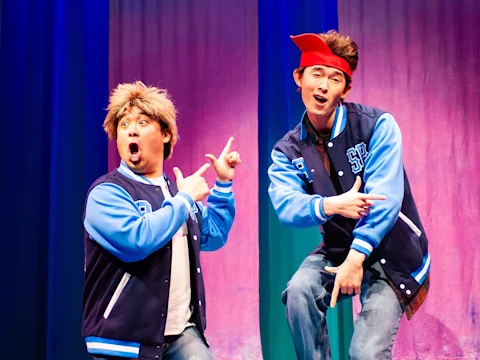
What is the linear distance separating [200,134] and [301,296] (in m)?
1.73

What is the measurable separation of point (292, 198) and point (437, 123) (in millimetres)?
1534

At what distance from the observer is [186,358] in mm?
2299

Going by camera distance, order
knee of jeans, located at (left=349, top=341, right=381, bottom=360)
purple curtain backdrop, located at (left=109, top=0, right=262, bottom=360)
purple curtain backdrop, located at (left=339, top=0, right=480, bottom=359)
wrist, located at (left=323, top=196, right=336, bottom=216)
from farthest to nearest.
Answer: purple curtain backdrop, located at (left=109, top=0, right=262, bottom=360)
purple curtain backdrop, located at (left=339, top=0, right=480, bottom=359)
wrist, located at (left=323, top=196, right=336, bottom=216)
knee of jeans, located at (left=349, top=341, right=381, bottom=360)

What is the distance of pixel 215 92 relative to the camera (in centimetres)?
386

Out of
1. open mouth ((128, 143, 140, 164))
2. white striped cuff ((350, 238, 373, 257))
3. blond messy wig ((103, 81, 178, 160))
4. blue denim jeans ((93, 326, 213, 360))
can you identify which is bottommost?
blue denim jeans ((93, 326, 213, 360))

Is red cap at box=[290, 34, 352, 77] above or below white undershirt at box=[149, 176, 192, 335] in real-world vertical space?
above

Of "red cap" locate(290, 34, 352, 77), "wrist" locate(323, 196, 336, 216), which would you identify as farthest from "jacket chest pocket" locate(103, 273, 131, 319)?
"red cap" locate(290, 34, 352, 77)

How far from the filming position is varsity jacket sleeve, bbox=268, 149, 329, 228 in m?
2.39

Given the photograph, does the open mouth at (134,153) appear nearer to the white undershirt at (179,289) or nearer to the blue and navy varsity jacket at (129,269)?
the blue and navy varsity jacket at (129,269)

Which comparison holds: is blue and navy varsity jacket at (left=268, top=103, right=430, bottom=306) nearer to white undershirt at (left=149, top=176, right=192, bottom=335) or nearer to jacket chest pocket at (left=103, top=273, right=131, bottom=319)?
white undershirt at (left=149, top=176, right=192, bottom=335)

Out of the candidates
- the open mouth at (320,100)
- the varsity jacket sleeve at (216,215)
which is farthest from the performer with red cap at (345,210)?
the varsity jacket sleeve at (216,215)

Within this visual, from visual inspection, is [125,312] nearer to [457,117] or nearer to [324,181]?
[324,181]

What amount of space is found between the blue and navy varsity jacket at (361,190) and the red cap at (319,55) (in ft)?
0.54

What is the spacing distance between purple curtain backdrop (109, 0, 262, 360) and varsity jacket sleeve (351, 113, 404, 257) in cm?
134
